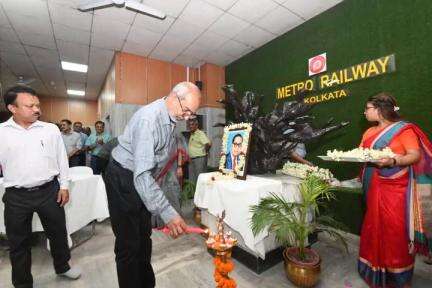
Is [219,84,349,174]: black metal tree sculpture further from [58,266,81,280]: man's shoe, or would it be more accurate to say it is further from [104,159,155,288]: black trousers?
[58,266,81,280]: man's shoe

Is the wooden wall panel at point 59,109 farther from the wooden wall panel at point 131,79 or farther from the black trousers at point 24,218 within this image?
the black trousers at point 24,218

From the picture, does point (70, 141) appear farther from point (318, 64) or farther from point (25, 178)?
point (318, 64)

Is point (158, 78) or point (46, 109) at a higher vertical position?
point (158, 78)

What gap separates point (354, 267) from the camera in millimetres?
2379

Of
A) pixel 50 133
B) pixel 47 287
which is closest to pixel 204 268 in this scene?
pixel 47 287

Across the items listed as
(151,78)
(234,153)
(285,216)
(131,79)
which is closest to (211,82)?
(151,78)

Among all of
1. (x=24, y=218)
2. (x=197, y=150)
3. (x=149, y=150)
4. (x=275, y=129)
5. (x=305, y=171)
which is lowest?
(x=24, y=218)

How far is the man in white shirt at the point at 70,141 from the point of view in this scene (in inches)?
203

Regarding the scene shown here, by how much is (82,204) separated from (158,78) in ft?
13.1

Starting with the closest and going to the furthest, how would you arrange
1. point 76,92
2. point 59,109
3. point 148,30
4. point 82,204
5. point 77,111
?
1. point 82,204
2. point 148,30
3. point 76,92
4. point 59,109
5. point 77,111

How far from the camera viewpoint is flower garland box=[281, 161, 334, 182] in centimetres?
228

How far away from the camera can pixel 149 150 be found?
129 centimetres

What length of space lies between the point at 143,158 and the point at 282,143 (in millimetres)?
1586

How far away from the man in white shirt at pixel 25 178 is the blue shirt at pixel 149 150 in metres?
0.95
